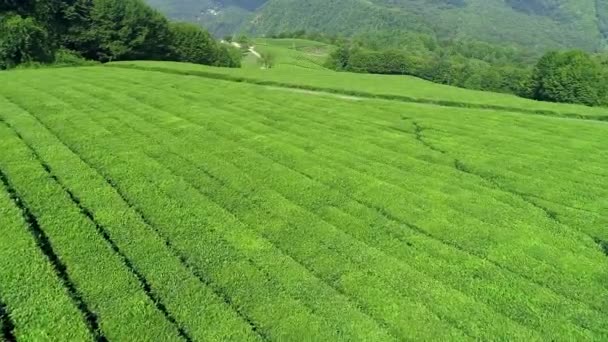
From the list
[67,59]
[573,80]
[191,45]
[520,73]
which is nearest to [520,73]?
[520,73]

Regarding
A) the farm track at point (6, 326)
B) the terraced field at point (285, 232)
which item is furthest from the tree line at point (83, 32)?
the farm track at point (6, 326)

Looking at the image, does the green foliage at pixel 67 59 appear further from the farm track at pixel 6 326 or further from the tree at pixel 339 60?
the tree at pixel 339 60

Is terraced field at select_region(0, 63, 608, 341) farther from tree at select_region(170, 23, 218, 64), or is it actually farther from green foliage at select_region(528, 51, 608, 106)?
tree at select_region(170, 23, 218, 64)

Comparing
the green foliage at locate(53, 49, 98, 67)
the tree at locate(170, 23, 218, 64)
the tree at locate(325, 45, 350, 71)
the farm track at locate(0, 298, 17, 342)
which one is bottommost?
the tree at locate(325, 45, 350, 71)

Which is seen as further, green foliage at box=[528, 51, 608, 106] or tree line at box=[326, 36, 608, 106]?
tree line at box=[326, 36, 608, 106]

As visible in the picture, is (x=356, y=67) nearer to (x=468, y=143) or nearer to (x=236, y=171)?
(x=468, y=143)

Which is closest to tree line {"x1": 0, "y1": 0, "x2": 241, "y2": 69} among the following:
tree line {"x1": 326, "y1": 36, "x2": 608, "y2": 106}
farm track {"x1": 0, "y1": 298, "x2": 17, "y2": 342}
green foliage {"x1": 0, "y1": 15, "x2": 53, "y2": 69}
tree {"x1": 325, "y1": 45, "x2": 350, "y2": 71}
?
green foliage {"x1": 0, "y1": 15, "x2": 53, "y2": 69}

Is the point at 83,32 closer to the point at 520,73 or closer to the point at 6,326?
the point at 6,326

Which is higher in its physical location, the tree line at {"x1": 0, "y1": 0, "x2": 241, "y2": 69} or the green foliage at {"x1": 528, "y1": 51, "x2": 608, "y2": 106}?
the tree line at {"x1": 0, "y1": 0, "x2": 241, "y2": 69}
